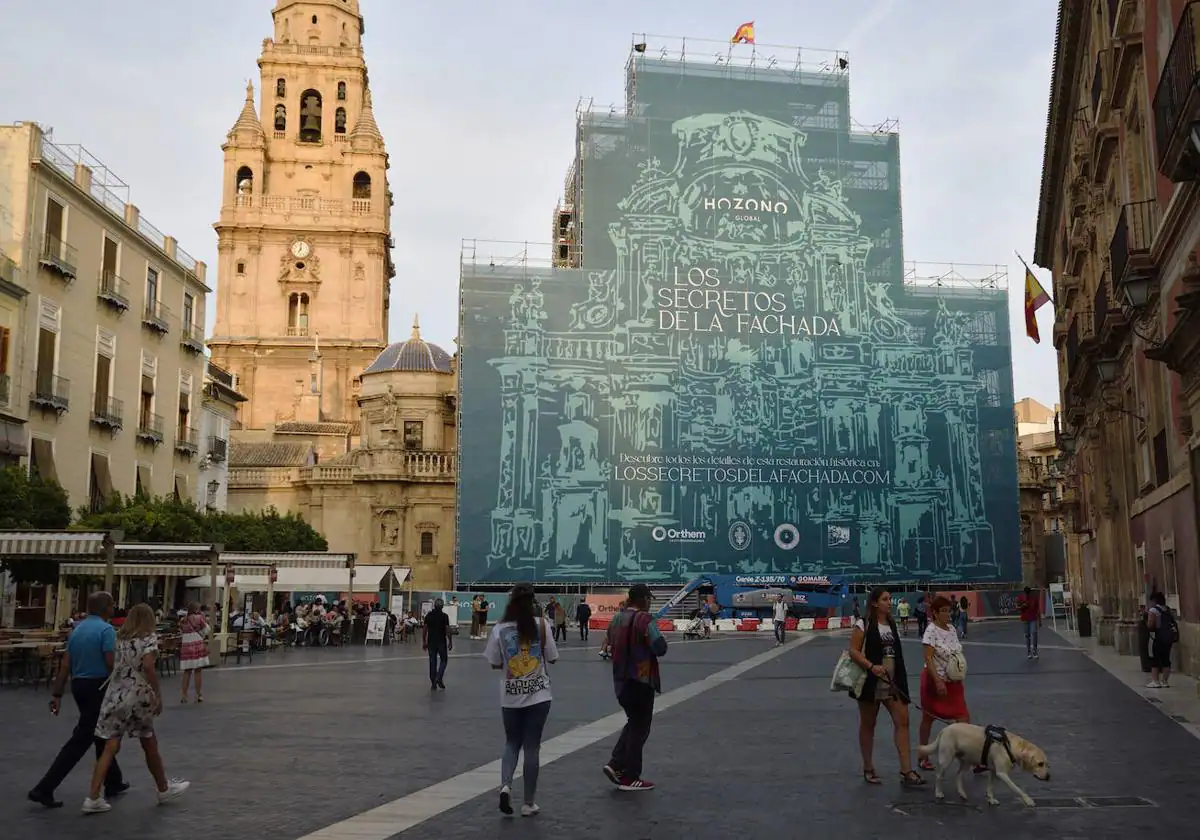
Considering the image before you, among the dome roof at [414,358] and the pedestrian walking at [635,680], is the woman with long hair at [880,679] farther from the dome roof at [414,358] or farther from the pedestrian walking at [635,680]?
the dome roof at [414,358]

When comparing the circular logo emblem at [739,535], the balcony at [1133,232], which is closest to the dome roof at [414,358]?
the circular logo emblem at [739,535]

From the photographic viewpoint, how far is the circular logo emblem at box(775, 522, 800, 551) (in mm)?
49875

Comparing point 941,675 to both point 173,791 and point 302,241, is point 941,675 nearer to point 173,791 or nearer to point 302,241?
point 173,791

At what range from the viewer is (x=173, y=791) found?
884cm

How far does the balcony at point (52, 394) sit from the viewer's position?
3066cm

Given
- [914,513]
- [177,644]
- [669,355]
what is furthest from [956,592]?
[177,644]

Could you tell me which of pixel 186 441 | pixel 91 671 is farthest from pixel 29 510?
pixel 91 671

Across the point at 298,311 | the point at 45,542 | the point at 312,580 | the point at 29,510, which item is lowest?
the point at 312,580

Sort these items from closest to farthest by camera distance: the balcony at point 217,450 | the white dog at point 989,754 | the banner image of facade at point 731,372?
1. the white dog at point 989,754
2. the balcony at point 217,450
3. the banner image of facade at point 731,372

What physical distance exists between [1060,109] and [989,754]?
93.9 feet

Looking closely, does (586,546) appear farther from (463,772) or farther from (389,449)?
(463,772)

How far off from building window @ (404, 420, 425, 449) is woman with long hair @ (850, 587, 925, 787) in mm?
50234

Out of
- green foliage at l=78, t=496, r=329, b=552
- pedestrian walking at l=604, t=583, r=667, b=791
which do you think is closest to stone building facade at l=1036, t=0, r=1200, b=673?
pedestrian walking at l=604, t=583, r=667, b=791

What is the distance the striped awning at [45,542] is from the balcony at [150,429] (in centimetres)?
1606
